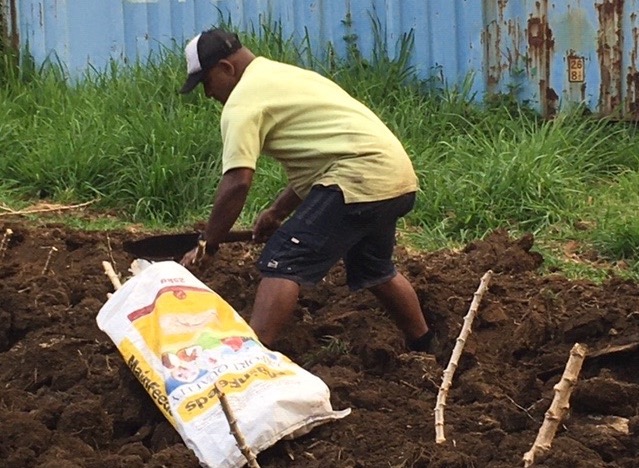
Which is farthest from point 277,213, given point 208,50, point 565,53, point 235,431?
point 565,53

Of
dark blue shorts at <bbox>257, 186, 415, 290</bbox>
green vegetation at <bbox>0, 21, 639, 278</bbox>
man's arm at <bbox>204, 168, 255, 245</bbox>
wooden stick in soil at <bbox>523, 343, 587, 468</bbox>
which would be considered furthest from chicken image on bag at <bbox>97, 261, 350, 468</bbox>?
green vegetation at <bbox>0, 21, 639, 278</bbox>

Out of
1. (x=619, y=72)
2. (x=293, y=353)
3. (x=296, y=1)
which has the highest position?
(x=296, y=1)

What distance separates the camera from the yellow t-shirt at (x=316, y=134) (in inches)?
173

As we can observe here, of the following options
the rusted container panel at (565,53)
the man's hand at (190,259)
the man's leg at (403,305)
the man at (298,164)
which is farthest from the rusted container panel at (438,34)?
the man's hand at (190,259)

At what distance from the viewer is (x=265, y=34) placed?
8516 mm

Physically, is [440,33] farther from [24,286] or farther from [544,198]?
[24,286]

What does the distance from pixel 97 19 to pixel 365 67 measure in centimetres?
219

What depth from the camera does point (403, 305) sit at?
15.7 ft

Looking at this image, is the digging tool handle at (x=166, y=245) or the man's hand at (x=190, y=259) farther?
the digging tool handle at (x=166, y=245)

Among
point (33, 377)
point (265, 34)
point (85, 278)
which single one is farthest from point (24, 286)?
point (265, 34)

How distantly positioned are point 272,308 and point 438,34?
4462 mm

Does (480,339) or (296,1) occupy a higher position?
(296,1)

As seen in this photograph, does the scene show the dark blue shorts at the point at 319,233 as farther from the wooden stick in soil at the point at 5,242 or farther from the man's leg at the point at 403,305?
the wooden stick in soil at the point at 5,242

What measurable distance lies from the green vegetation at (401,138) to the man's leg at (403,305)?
1.47 metres
